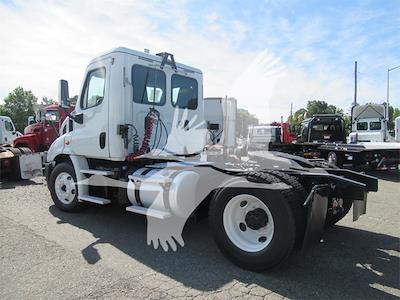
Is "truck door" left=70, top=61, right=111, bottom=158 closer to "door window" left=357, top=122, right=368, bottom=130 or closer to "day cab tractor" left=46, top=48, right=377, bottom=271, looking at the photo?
"day cab tractor" left=46, top=48, right=377, bottom=271

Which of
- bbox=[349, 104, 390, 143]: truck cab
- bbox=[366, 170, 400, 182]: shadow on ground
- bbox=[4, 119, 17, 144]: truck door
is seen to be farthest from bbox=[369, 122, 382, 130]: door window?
bbox=[4, 119, 17, 144]: truck door

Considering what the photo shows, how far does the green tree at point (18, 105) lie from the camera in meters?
57.4

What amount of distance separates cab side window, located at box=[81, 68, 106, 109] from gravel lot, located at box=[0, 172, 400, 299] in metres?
2.15

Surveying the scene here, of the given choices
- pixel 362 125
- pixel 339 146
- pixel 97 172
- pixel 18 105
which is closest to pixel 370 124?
pixel 362 125

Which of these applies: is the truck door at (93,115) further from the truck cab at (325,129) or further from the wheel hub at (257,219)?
the truck cab at (325,129)

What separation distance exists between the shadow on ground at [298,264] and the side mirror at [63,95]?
220 cm

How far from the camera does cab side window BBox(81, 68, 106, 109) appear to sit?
235 inches

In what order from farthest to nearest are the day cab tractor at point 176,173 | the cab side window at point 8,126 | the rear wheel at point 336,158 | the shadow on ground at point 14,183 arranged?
the cab side window at point 8,126
the rear wheel at point 336,158
the shadow on ground at point 14,183
the day cab tractor at point 176,173

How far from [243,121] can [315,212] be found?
3.47 m

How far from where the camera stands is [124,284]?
11.9ft

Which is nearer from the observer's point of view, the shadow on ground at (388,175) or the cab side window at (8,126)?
the shadow on ground at (388,175)

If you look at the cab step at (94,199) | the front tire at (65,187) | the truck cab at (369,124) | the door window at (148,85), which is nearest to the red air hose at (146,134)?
the door window at (148,85)

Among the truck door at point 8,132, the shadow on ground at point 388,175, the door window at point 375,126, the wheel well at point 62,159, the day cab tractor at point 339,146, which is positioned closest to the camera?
the wheel well at point 62,159

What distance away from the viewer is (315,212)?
12.0 feet
